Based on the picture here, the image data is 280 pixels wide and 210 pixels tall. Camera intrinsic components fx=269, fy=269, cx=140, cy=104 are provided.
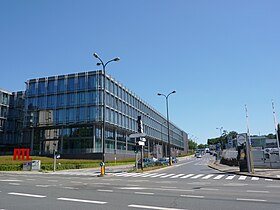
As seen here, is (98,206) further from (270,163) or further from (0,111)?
(0,111)

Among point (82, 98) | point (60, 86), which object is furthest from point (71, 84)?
point (82, 98)

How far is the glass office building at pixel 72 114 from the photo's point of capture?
6294 centimetres

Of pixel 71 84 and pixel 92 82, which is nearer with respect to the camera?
pixel 92 82

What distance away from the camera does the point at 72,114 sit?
212ft

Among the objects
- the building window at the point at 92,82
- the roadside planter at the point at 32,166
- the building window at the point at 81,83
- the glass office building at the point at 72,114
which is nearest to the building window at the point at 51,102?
the glass office building at the point at 72,114

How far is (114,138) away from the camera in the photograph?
7075cm

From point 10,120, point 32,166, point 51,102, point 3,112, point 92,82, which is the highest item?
point 92,82

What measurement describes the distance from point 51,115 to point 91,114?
11.2m

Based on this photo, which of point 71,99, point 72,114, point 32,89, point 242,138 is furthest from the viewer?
point 32,89

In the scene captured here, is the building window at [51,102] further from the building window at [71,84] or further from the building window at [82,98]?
the building window at [82,98]

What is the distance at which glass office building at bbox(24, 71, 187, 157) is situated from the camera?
206ft

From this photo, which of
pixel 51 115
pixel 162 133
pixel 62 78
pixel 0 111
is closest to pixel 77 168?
pixel 51 115

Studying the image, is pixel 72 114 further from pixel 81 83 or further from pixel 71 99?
pixel 81 83

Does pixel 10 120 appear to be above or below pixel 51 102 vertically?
below
